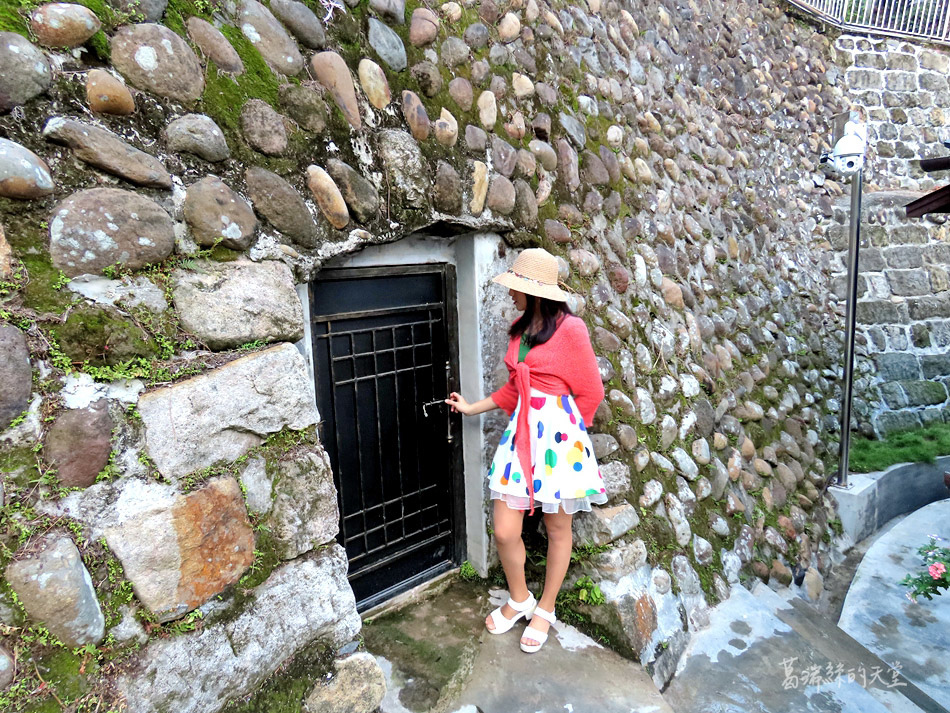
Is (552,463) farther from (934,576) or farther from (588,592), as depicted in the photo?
(934,576)

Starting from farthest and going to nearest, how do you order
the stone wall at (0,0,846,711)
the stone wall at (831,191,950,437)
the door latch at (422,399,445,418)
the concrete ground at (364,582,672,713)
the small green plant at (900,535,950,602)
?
1. the stone wall at (831,191,950,437)
2. the small green plant at (900,535,950,602)
3. the door latch at (422,399,445,418)
4. the concrete ground at (364,582,672,713)
5. the stone wall at (0,0,846,711)

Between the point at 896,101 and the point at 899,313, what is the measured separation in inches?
110

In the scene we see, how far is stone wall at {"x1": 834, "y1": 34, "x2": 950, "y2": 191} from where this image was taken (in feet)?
24.2

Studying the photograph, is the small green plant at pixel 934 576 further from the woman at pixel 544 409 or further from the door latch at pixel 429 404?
the door latch at pixel 429 404

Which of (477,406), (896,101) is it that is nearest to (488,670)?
(477,406)

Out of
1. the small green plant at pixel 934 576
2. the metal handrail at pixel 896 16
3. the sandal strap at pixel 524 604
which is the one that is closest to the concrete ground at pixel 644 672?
the sandal strap at pixel 524 604

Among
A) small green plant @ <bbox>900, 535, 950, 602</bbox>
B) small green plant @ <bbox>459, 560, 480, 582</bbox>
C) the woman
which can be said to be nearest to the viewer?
the woman

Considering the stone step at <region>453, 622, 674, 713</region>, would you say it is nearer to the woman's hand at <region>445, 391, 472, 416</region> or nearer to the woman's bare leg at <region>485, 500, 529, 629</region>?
the woman's bare leg at <region>485, 500, 529, 629</region>

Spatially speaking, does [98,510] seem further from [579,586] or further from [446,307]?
[579,586]

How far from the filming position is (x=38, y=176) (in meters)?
1.34

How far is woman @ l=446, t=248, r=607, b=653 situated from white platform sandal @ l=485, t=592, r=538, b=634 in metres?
0.11

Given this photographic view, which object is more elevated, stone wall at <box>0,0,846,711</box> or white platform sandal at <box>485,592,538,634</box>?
stone wall at <box>0,0,846,711</box>

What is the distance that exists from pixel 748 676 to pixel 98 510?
2667mm

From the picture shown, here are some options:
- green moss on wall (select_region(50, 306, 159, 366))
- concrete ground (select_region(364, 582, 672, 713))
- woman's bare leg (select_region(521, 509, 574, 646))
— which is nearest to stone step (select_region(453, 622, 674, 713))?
concrete ground (select_region(364, 582, 672, 713))
